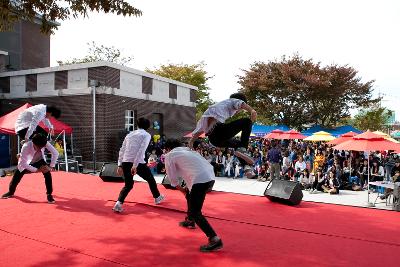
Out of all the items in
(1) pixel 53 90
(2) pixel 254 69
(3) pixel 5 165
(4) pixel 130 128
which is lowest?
(3) pixel 5 165

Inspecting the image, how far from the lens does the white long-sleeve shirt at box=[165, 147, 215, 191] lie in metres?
4.20

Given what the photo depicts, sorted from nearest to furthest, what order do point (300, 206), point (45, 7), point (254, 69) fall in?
1. point (45, 7)
2. point (300, 206)
3. point (254, 69)

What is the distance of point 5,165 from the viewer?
17531 mm

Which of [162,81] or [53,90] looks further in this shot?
[162,81]

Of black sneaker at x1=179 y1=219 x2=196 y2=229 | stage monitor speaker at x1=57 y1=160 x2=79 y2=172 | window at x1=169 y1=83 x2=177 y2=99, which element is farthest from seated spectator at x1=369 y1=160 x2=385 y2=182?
window at x1=169 y1=83 x2=177 y2=99

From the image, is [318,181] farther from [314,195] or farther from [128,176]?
[128,176]

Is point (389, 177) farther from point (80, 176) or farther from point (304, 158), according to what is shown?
point (80, 176)

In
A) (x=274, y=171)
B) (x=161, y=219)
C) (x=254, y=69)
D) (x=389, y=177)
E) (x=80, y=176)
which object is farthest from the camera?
(x=254, y=69)

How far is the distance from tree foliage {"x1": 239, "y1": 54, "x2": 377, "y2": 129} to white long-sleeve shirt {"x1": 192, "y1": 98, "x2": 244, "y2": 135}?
25161mm

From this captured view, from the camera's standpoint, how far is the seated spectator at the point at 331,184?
11.6 metres

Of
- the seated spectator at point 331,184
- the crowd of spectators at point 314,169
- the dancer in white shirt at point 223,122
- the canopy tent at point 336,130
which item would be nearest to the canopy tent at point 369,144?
the crowd of spectators at point 314,169

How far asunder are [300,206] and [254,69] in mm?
25934

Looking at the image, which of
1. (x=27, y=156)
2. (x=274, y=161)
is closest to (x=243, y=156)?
(x=27, y=156)

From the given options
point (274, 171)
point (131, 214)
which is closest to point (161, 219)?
point (131, 214)
